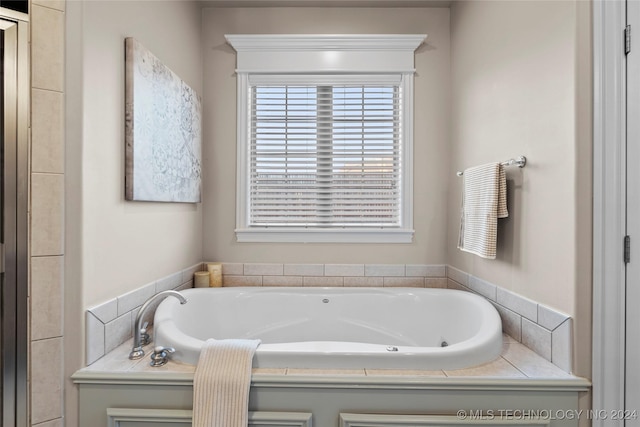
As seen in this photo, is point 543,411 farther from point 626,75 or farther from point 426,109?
point 426,109

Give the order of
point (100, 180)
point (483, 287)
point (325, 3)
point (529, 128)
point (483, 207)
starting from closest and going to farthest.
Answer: point (100, 180) < point (529, 128) < point (483, 207) < point (483, 287) < point (325, 3)

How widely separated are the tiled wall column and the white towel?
1.76 feet

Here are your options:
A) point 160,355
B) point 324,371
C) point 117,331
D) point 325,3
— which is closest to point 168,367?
point 160,355

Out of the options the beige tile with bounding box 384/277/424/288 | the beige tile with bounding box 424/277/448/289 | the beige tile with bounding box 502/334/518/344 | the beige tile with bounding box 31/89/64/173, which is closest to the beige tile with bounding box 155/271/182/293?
the beige tile with bounding box 31/89/64/173

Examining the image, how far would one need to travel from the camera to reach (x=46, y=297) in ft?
4.10

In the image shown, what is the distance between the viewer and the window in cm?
236

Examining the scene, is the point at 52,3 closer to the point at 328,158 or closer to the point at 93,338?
the point at 93,338

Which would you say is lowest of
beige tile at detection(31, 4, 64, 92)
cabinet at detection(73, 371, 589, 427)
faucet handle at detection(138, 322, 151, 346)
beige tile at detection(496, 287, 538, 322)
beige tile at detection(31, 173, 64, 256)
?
cabinet at detection(73, 371, 589, 427)

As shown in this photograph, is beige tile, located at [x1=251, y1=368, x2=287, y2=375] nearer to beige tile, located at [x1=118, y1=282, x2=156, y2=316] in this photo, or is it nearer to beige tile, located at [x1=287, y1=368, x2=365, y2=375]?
beige tile, located at [x1=287, y1=368, x2=365, y2=375]

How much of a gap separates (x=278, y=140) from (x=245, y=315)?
1.19 m

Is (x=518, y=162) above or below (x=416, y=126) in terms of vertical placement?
below

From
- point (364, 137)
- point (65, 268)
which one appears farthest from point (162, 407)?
point (364, 137)

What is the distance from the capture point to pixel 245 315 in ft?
6.91

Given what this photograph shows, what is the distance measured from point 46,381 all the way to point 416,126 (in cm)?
234
